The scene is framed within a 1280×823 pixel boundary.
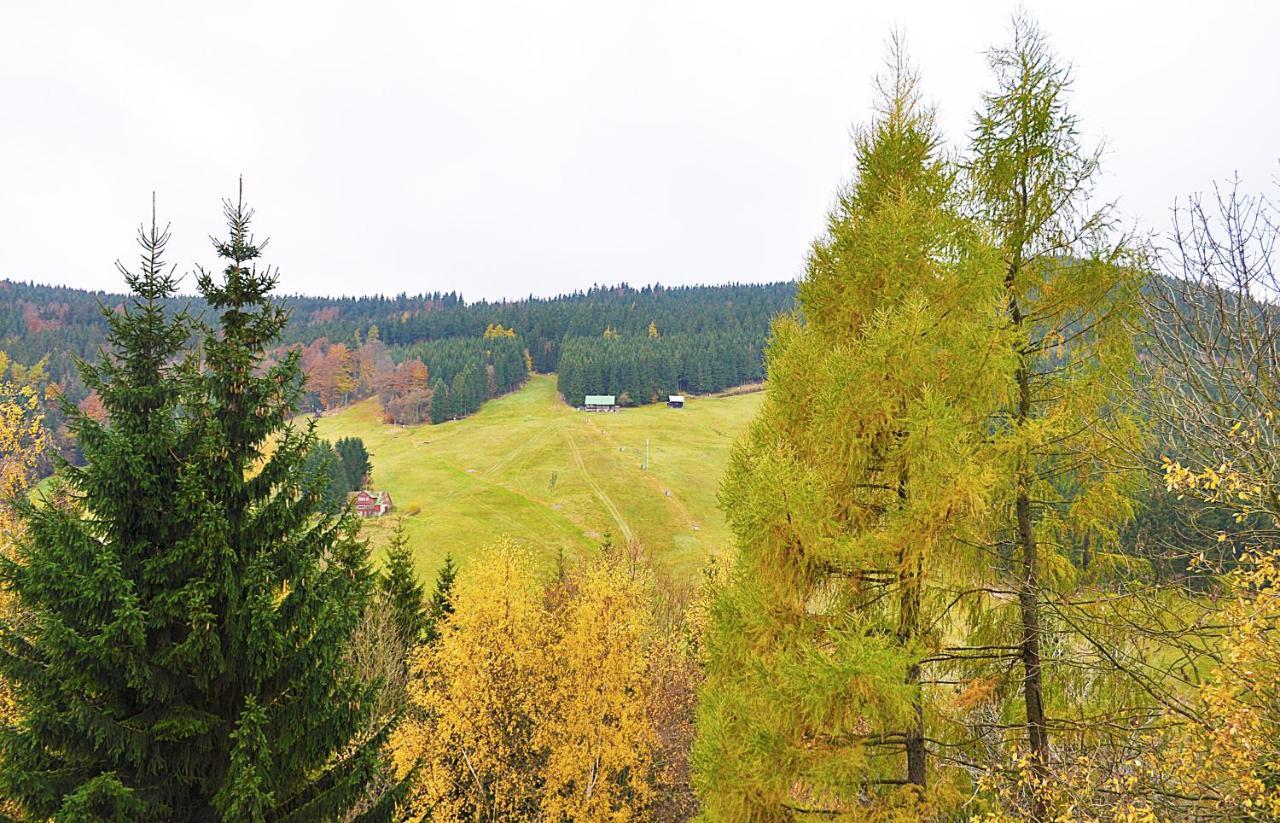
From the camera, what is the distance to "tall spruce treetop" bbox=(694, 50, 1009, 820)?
276 inches

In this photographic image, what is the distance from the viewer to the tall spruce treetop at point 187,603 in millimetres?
6512

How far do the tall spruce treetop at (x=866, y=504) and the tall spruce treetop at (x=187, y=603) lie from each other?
215 inches

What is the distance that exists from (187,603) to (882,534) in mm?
8120

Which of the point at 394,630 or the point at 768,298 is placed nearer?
the point at 394,630

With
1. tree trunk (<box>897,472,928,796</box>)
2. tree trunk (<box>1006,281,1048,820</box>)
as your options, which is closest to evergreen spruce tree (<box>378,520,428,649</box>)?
tree trunk (<box>897,472,928,796</box>)

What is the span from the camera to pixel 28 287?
19712cm

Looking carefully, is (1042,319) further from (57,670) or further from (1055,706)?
(57,670)

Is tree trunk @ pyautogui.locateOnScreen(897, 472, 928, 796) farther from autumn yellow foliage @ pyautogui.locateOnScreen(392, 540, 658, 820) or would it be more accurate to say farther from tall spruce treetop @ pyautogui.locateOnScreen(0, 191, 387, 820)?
autumn yellow foliage @ pyautogui.locateOnScreen(392, 540, 658, 820)

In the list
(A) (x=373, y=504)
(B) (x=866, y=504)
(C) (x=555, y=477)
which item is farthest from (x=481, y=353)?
(B) (x=866, y=504)

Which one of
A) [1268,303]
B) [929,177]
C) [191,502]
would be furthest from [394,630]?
[1268,303]

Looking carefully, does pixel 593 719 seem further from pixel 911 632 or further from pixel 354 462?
pixel 354 462

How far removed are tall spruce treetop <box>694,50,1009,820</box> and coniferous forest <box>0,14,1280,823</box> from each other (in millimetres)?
46

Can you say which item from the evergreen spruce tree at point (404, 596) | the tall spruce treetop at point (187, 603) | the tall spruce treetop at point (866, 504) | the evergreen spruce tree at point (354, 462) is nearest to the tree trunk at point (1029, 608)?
the tall spruce treetop at point (866, 504)

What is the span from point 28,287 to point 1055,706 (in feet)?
931
